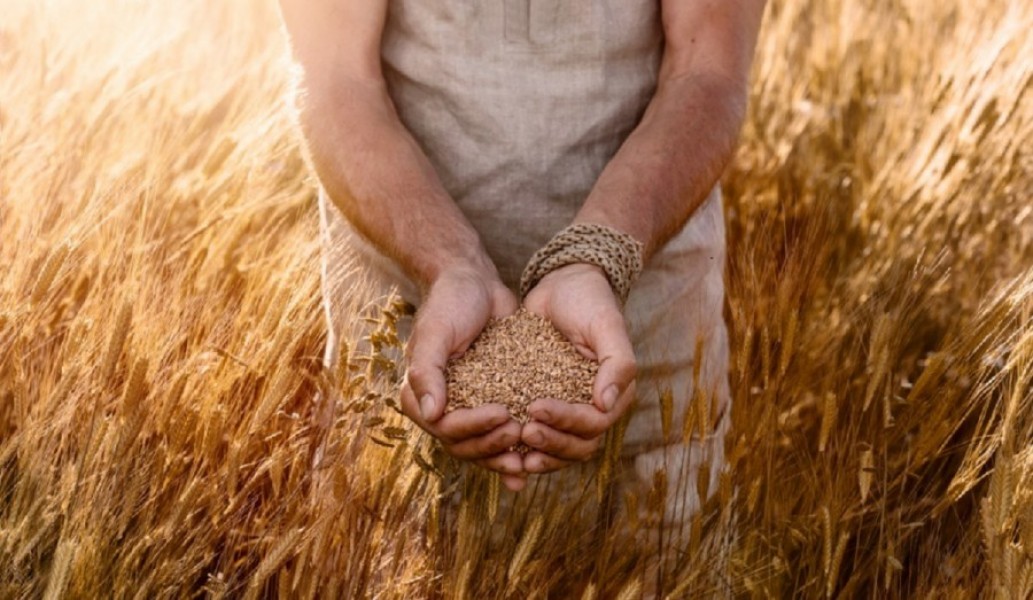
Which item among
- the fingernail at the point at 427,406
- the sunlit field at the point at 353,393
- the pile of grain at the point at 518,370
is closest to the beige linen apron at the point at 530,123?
the sunlit field at the point at 353,393

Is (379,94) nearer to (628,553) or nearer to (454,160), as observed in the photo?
(454,160)

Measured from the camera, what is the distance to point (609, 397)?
1.43 meters

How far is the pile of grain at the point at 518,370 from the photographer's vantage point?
1499 mm

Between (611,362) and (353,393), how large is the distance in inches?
10.9

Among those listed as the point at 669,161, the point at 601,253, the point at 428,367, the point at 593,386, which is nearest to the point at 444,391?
the point at 428,367

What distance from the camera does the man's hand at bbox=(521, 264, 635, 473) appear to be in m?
1.43

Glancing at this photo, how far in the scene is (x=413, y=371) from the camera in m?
1.44

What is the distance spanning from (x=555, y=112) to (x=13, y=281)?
27.7 inches

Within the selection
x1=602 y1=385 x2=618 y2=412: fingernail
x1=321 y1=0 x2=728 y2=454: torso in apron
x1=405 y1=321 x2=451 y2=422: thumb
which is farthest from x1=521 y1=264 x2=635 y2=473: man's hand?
x1=321 y1=0 x2=728 y2=454: torso in apron

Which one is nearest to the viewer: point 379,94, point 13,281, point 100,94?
point 13,281

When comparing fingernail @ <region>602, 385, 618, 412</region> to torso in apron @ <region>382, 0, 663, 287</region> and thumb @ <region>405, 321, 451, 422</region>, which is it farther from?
torso in apron @ <region>382, 0, 663, 287</region>

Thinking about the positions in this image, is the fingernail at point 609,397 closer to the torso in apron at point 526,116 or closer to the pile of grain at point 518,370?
the pile of grain at point 518,370

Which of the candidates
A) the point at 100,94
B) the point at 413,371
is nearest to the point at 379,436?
the point at 413,371

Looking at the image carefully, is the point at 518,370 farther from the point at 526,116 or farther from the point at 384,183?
the point at 526,116
